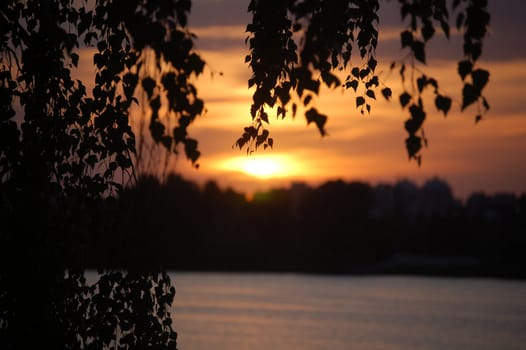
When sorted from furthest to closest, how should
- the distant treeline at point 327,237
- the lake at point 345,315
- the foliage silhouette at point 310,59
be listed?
1. the distant treeline at point 327,237
2. the lake at point 345,315
3. the foliage silhouette at point 310,59

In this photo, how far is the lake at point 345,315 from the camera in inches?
1599

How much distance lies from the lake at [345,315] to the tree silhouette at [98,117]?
91.7 feet

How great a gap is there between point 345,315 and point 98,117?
51.4 meters

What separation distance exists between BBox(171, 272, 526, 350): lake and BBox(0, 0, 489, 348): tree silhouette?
2795 centimetres

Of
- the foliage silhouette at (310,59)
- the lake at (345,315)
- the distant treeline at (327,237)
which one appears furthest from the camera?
the distant treeline at (327,237)

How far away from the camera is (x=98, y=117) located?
20.4 ft

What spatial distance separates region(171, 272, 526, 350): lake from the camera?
133 feet

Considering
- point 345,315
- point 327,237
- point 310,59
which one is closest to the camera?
point 310,59

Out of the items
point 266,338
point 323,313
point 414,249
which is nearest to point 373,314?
point 323,313

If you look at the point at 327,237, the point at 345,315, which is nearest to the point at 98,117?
the point at 345,315

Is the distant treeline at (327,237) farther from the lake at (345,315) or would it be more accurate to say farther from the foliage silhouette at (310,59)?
the foliage silhouette at (310,59)

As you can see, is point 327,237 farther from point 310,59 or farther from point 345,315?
point 310,59

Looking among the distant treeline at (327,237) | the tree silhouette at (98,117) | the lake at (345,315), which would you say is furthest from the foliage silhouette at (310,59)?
the distant treeline at (327,237)

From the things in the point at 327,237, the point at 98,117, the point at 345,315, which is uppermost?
the point at 327,237
